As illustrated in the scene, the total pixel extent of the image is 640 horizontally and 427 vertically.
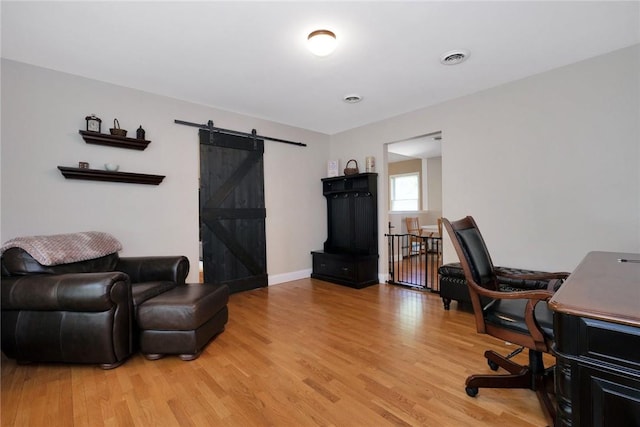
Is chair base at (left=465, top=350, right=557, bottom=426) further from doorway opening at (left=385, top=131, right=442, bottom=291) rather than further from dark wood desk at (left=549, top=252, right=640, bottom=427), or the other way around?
doorway opening at (left=385, top=131, right=442, bottom=291)

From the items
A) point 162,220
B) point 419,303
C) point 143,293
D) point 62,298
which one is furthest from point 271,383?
point 162,220

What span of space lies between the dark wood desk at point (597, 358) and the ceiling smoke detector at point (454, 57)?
2327mm

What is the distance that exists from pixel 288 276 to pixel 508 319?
3.48 meters

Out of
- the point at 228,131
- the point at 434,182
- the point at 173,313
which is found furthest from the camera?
the point at 434,182

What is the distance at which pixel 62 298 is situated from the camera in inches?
→ 76.8

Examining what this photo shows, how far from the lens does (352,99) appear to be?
3.61m

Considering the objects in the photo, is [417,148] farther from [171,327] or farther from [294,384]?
[171,327]

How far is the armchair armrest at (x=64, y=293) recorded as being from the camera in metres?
1.94

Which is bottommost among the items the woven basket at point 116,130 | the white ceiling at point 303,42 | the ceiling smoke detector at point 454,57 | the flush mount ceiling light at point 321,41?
the woven basket at point 116,130

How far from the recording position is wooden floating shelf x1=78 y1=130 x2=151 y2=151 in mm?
2845

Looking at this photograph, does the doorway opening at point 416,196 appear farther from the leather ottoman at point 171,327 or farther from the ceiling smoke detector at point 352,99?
the leather ottoman at point 171,327

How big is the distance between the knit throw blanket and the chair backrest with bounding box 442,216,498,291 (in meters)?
2.97

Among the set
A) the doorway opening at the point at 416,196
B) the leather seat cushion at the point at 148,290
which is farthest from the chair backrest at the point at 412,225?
the leather seat cushion at the point at 148,290

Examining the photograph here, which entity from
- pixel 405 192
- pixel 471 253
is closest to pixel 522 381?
pixel 471 253
